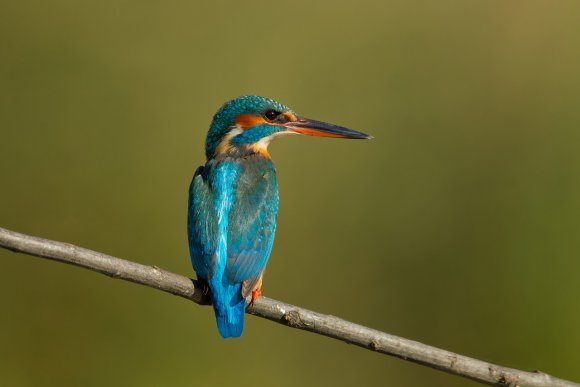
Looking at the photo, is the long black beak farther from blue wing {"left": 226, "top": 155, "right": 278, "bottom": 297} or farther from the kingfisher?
blue wing {"left": 226, "top": 155, "right": 278, "bottom": 297}

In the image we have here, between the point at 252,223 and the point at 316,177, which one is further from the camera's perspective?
the point at 316,177

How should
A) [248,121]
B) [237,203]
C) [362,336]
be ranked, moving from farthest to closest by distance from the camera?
[248,121], [237,203], [362,336]

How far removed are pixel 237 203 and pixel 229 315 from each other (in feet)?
1.51

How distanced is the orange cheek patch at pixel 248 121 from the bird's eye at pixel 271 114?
0.08 feet

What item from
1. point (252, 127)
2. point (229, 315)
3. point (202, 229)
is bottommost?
point (229, 315)

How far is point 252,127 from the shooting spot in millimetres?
3256

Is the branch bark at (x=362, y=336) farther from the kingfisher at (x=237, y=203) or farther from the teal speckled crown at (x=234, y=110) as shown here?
the teal speckled crown at (x=234, y=110)

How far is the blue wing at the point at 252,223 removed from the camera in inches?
106

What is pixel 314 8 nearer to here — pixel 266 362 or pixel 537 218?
pixel 537 218

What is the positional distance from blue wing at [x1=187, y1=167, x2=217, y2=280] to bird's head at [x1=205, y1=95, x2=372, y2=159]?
30 cm

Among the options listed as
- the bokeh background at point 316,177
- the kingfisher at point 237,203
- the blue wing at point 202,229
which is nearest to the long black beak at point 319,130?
the kingfisher at point 237,203

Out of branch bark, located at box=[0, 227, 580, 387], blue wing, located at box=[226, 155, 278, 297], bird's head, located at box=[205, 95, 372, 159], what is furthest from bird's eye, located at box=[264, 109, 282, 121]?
branch bark, located at box=[0, 227, 580, 387]

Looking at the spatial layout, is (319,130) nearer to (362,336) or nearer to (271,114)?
(271,114)

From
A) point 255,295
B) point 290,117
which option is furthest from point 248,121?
point 255,295
